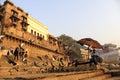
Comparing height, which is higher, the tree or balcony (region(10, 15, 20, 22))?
balcony (region(10, 15, 20, 22))

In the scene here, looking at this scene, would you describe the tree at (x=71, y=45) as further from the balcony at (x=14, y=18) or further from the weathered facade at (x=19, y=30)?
the balcony at (x=14, y=18)

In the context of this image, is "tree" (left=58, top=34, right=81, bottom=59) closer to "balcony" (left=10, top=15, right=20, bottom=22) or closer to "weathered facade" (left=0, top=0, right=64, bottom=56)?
"weathered facade" (left=0, top=0, right=64, bottom=56)

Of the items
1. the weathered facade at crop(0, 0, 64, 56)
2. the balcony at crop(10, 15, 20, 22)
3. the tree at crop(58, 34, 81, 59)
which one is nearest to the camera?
the weathered facade at crop(0, 0, 64, 56)

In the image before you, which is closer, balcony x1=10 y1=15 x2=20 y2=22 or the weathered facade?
the weathered facade

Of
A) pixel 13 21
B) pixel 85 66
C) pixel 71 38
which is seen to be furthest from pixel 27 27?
pixel 85 66

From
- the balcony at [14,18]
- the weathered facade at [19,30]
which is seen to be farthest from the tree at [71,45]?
the balcony at [14,18]

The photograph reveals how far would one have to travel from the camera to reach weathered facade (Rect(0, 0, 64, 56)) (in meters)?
30.9

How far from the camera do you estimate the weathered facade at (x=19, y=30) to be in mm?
30906

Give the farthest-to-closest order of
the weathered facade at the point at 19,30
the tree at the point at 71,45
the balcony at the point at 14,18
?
1. the tree at the point at 71,45
2. the balcony at the point at 14,18
3. the weathered facade at the point at 19,30

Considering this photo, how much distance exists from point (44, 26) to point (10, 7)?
14.0 metres

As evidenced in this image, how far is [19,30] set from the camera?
33781mm

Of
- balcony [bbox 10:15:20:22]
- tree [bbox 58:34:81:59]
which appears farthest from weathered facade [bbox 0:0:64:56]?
tree [bbox 58:34:81:59]

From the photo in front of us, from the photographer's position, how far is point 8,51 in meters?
27.5

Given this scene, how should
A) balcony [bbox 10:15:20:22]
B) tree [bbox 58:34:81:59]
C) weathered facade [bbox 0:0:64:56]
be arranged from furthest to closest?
tree [bbox 58:34:81:59]
balcony [bbox 10:15:20:22]
weathered facade [bbox 0:0:64:56]
